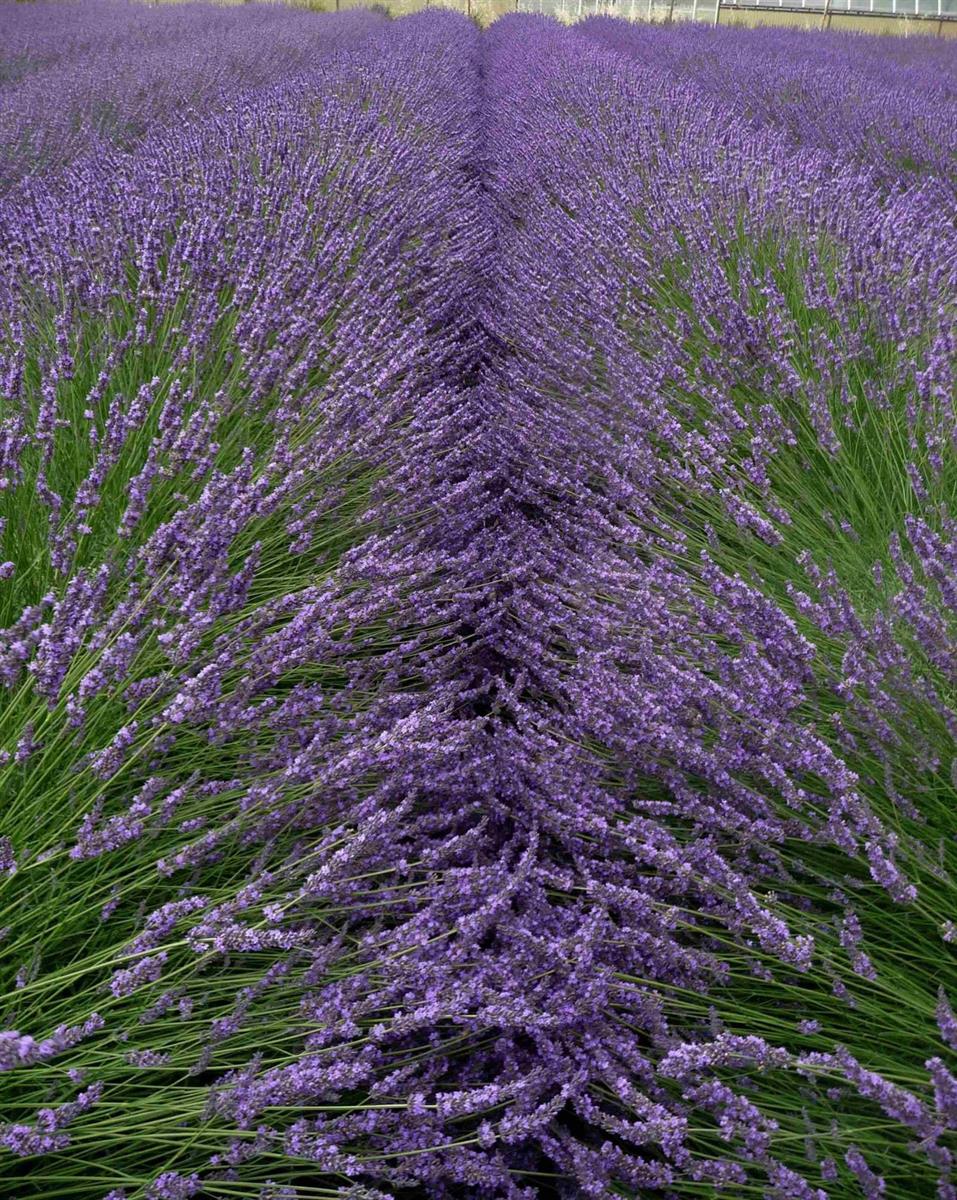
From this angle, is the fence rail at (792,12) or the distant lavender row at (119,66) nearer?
the distant lavender row at (119,66)

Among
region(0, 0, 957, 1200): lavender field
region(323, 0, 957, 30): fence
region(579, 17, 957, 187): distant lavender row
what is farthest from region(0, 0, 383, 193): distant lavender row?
region(323, 0, 957, 30): fence

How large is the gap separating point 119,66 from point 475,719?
602 centimetres

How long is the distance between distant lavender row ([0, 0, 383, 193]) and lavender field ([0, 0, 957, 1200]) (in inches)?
63.4

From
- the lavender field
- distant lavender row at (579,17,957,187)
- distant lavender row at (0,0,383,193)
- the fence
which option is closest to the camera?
the lavender field

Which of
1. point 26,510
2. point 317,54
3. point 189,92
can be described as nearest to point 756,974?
point 26,510

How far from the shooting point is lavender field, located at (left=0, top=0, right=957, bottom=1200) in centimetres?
100

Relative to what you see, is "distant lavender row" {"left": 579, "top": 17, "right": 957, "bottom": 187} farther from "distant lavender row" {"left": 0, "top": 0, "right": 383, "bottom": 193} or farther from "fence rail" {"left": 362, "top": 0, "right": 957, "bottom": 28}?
"fence rail" {"left": 362, "top": 0, "right": 957, "bottom": 28}

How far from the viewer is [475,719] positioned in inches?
58.7

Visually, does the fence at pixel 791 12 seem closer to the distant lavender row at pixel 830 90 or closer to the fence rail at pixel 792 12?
the fence rail at pixel 792 12

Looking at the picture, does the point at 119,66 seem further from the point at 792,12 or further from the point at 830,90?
the point at 792,12

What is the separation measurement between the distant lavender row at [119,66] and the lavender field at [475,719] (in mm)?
1610

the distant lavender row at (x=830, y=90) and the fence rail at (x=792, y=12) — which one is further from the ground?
the fence rail at (x=792, y=12)

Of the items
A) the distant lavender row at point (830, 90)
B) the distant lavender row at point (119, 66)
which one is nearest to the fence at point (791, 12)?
the distant lavender row at point (830, 90)

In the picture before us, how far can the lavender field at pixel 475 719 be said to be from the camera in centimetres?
100
